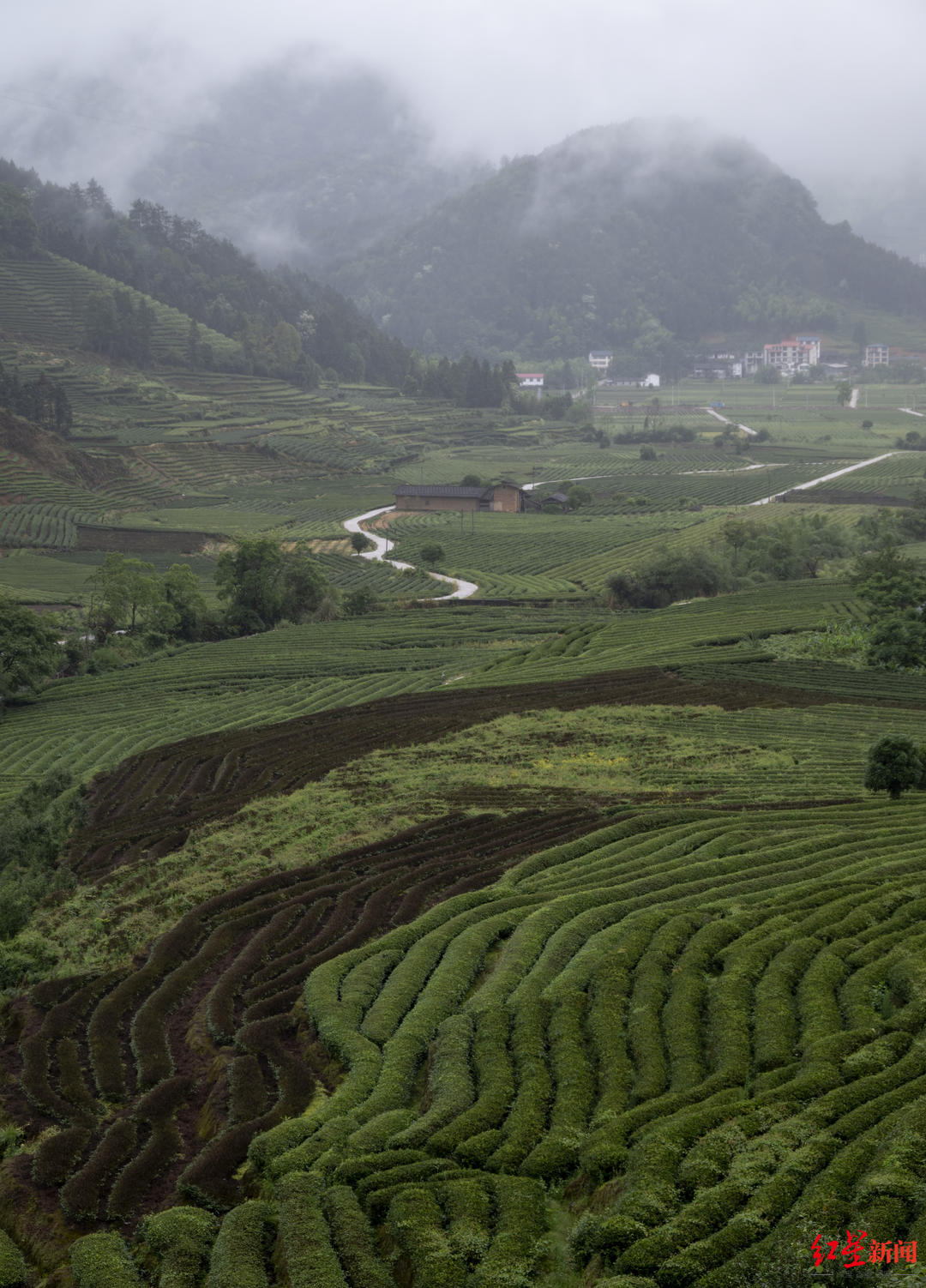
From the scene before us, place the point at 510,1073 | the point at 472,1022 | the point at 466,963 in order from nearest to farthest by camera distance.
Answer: the point at 510,1073 < the point at 472,1022 < the point at 466,963

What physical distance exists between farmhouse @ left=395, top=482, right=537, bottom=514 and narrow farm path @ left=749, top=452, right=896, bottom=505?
31.1 m

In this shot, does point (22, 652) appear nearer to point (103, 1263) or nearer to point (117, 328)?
point (103, 1263)

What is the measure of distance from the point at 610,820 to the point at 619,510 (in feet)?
366

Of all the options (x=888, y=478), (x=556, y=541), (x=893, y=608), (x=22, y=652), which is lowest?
(x=22, y=652)

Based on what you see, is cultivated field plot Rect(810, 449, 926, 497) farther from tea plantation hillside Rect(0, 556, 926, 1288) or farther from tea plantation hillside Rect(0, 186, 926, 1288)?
tea plantation hillside Rect(0, 556, 926, 1288)

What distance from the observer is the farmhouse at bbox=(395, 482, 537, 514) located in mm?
147000

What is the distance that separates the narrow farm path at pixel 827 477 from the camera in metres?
153

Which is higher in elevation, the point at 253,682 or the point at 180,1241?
the point at 180,1241

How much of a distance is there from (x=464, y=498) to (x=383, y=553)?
23764 mm

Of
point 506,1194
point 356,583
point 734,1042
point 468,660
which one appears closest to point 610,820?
point 734,1042

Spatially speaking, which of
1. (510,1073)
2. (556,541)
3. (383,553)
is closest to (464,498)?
(556,541)

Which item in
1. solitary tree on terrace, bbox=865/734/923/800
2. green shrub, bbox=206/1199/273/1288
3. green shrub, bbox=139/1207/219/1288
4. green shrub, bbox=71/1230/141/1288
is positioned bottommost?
green shrub, bbox=71/1230/141/1288

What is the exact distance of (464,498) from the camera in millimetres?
147750

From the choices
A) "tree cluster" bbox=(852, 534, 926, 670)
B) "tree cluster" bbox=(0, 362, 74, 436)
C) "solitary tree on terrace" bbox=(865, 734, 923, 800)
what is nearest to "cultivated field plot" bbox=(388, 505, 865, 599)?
"tree cluster" bbox=(852, 534, 926, 670)
